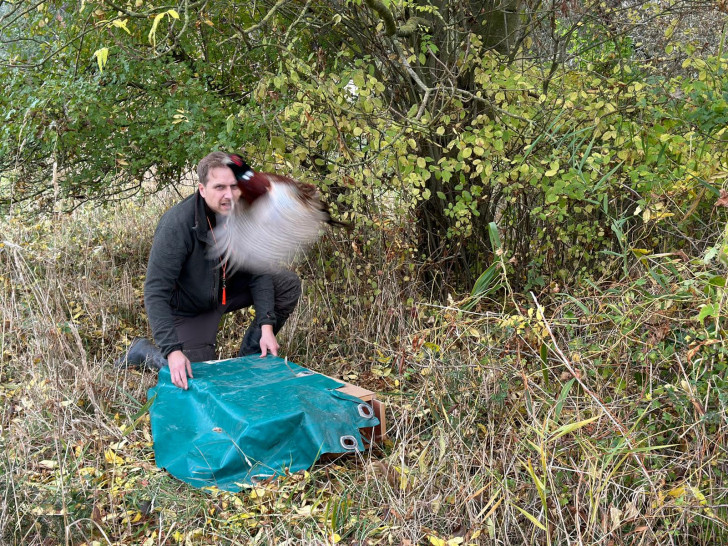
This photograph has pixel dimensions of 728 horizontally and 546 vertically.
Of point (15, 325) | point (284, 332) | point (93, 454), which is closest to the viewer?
point (93, 454)

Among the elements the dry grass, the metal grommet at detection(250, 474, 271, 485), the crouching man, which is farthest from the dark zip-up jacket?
the metal grommet at detection(250, 474, 271, 485)

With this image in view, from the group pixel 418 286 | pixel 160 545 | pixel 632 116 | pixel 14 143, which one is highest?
pixel 14 143

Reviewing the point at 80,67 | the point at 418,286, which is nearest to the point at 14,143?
the point at 80,67

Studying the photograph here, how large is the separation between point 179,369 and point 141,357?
2.36 feet

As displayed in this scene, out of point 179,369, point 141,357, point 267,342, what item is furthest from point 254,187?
point 141,357

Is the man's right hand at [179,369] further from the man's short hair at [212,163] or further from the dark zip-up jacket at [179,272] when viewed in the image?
the man's short hair at [212,163]

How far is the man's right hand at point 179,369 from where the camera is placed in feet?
10.6

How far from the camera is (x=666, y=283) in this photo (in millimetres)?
2570

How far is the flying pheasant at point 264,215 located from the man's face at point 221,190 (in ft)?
0.10

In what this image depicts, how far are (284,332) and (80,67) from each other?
216 cm

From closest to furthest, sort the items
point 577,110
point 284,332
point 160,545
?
1. point 160,545
2. point 577,110
3. point 284,332

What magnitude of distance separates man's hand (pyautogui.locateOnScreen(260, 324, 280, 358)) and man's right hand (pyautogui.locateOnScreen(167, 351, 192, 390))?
1.55ft

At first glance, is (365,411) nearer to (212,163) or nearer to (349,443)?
(349,443)

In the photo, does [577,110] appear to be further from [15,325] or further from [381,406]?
[15,325]
